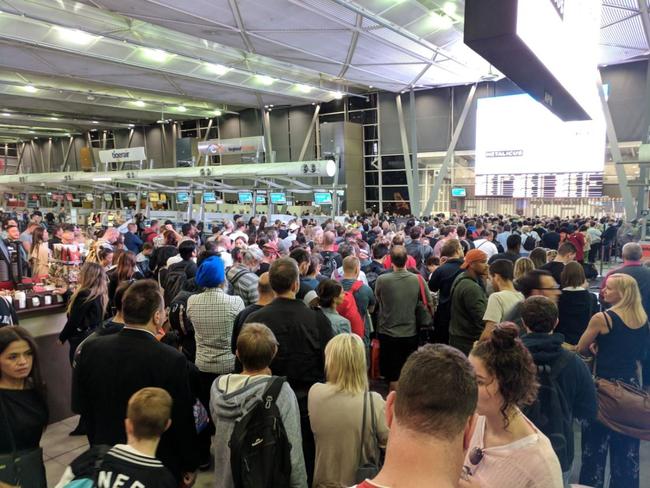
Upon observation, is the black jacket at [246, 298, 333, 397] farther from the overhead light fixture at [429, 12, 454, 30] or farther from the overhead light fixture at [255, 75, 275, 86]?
the overhead light fixture at [255, 75, 275, 86]

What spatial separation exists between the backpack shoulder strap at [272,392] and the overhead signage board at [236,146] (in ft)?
48.1

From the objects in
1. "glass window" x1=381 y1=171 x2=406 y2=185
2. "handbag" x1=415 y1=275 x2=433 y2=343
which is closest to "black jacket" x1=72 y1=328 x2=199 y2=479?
"handbag" x1=415 y1=275 x2=433 y2=343

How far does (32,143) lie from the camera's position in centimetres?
3888

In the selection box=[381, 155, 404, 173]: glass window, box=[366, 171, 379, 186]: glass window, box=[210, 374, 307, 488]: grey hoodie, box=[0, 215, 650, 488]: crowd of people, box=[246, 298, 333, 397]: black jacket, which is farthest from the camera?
box=[366, 171, 379, 186]: glass window

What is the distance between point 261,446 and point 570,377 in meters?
1.45

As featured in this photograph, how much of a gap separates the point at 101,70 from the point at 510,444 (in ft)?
63.0

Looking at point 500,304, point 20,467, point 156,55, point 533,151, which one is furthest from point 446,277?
point 156,55

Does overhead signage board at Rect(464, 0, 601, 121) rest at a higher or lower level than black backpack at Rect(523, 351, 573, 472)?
higher

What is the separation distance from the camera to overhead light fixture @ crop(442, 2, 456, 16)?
11749 millimetres

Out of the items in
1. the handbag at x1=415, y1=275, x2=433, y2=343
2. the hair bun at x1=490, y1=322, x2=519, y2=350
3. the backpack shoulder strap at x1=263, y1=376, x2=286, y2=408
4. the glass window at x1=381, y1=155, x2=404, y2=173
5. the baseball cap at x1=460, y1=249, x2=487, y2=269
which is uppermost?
the glass window at x1=381, y1=155, x2=404, y2=173

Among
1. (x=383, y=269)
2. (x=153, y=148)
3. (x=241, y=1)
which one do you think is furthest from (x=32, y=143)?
(x=383, y=269)

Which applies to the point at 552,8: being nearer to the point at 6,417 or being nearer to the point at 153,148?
the point at 6,417

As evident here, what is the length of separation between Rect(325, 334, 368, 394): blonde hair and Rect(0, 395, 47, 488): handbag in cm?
151

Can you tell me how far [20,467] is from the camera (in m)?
2.13
